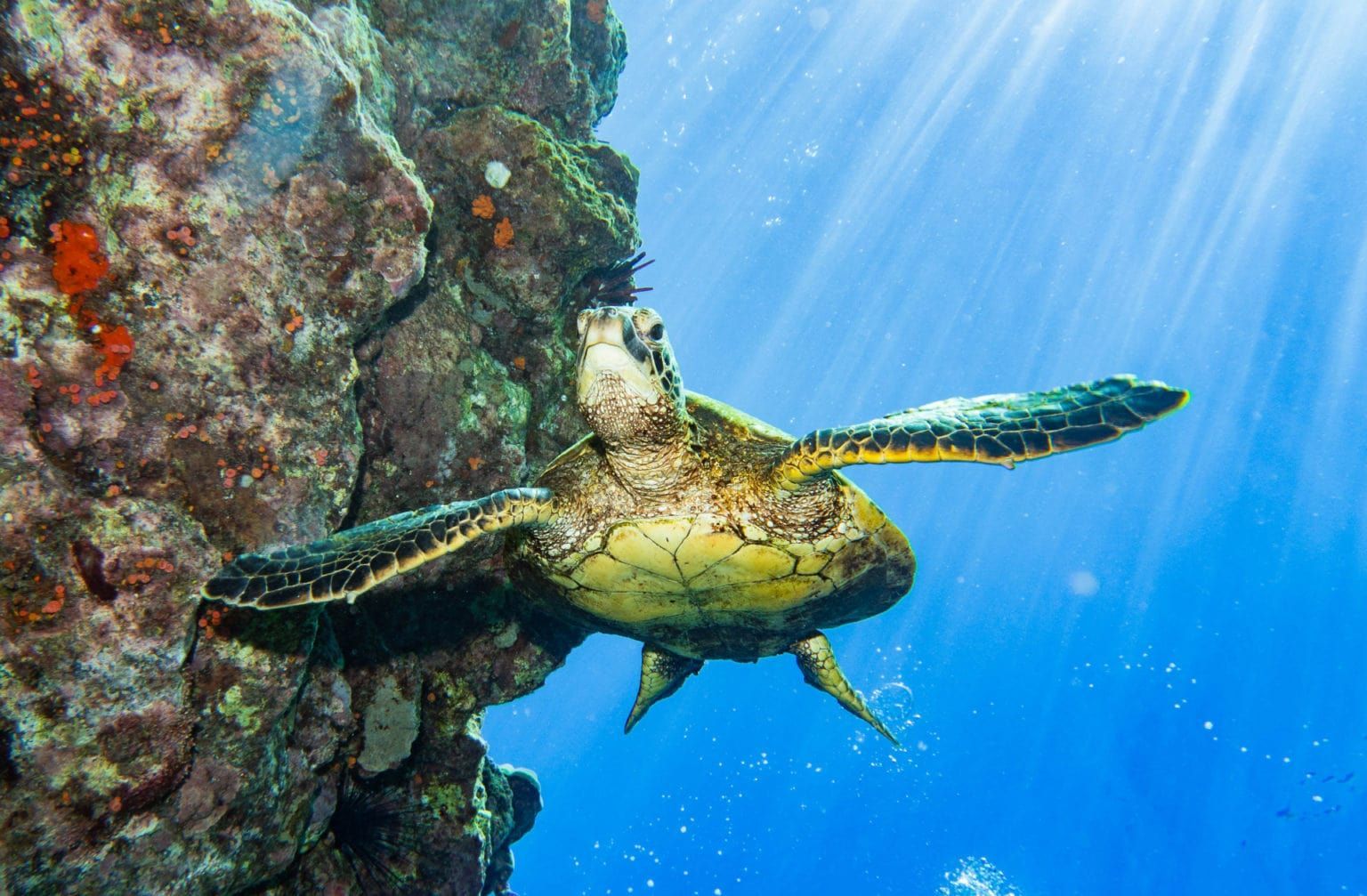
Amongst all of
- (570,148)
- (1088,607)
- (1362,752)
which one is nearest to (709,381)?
(1088,607)

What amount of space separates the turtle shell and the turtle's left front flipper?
328mm

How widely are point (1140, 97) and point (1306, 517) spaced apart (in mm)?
34812

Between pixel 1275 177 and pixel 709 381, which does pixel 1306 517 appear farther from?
pixel 709 381

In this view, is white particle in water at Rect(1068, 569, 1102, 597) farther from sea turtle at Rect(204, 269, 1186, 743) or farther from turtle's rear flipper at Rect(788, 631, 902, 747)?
sea turtle at Rect(204, 269, 1186, 743)

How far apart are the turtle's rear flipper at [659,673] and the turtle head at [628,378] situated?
10.5 ft

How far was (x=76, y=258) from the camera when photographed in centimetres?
274

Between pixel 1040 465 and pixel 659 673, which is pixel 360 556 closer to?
pixel 659 673

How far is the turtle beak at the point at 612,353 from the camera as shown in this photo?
2.85 metres

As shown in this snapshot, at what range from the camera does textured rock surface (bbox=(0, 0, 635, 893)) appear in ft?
8.46

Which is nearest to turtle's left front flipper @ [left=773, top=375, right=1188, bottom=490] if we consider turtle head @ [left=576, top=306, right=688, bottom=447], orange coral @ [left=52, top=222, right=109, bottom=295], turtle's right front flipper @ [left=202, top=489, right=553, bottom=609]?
turtle head @ [left=576, top=306, right=688, bottom=447]

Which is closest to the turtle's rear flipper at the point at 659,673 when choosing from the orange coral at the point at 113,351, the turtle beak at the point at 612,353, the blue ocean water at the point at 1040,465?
the turtle beak at the point at 612,353

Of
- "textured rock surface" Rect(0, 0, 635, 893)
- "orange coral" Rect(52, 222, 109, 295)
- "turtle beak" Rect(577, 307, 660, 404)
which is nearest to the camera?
"textured rock surface" Rect(0, 0, 635, 893)

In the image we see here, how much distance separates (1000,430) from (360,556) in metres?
3.10

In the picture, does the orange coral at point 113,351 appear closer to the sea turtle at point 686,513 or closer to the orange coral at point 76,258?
the orange coral at point 76,258
